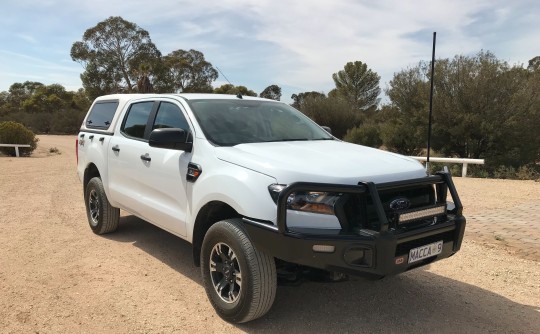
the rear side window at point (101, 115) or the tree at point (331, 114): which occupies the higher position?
the tree at point (331, 114)

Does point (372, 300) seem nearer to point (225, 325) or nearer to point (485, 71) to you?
point (225, 325)

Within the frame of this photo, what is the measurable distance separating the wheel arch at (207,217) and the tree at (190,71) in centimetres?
5106

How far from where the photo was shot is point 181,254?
16.7 ft

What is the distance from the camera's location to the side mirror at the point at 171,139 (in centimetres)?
368

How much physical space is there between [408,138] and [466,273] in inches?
762

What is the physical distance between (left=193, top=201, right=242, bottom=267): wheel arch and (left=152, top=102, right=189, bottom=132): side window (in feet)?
Answer: 2.94

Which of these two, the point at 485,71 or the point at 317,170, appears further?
the point at 485,71

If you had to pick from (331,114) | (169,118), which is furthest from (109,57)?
(169,118)

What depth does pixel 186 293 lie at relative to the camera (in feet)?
13.1

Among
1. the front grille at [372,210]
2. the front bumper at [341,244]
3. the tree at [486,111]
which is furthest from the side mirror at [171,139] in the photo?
the tree at [486,111]

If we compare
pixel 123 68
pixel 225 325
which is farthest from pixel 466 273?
pixel 123 68

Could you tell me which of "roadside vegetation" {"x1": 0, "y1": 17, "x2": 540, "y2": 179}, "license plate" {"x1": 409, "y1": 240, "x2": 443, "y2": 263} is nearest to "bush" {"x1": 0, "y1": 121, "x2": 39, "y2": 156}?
"roadside vegetation" {"x1": 0, "y1": 17, "x2": 540, "y2": 179}

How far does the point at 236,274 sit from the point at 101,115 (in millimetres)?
3670

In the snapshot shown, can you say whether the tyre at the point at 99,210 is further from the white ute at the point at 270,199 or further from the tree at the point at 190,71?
the tree at the point at 190,71
